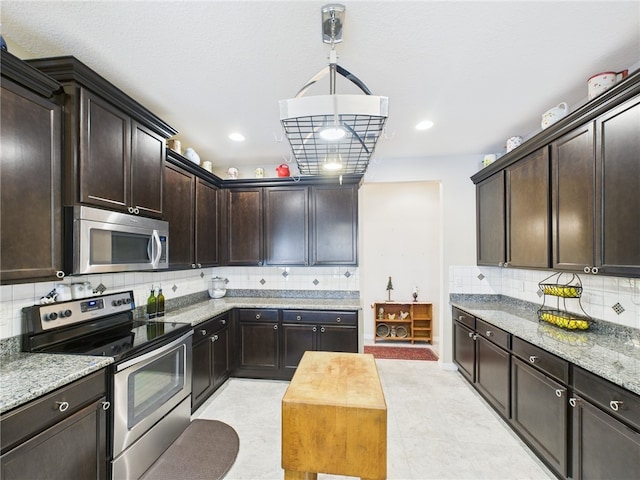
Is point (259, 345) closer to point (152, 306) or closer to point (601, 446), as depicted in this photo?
point (152, 306)

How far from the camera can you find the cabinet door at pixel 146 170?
2125 millimetres

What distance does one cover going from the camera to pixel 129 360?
69.4 inches

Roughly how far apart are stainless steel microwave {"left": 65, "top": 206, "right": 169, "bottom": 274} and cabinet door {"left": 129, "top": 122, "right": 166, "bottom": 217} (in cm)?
12

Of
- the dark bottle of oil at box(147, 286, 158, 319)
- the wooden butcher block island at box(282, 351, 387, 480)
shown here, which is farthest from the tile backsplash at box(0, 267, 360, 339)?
the wooden butcher block island at box(282, 351, 387, 480)

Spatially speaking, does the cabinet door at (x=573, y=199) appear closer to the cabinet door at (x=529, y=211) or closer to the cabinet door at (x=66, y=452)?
the cabinet door at (x=529, y=211)

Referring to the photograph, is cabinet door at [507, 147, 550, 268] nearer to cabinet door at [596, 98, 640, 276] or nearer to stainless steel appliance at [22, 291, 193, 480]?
cabinet door at [596, 98, 640, 276]

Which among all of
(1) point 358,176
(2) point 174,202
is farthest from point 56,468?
(1) point 358,176

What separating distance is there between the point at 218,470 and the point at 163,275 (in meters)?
1.92

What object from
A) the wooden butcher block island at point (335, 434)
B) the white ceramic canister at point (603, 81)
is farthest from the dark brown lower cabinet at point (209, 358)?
the white ceramic canister at point (603, 81)

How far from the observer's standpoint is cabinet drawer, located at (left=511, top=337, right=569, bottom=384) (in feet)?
5.89

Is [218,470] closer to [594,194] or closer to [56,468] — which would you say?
[56,468]

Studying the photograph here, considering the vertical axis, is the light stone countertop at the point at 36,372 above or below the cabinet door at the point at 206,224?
below

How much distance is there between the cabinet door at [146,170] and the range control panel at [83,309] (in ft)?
2.38

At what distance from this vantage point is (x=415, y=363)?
4.00 meters
